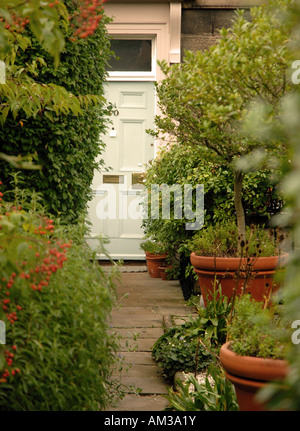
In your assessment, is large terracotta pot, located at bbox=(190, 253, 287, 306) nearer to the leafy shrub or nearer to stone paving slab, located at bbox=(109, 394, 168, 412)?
the leafy shrub

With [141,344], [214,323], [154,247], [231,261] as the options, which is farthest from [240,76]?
[154,247]

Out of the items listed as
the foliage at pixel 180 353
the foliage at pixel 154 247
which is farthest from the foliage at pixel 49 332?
the foliage at pixel 154 247

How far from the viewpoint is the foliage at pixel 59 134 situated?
173 inches

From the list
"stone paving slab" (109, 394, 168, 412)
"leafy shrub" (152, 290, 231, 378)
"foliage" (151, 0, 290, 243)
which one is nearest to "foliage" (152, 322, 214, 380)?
"leafy shrub" (152, 290, 231, 378)

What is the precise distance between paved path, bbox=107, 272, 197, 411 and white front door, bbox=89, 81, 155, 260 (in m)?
0.85

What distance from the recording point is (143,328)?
5008 mm

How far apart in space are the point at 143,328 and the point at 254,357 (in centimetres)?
246

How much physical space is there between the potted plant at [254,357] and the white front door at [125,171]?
550 cm

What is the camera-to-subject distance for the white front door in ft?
27.2

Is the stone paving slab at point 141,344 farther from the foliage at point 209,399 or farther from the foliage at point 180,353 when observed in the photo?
the foliage at point 209,399

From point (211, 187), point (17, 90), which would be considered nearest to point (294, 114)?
point (17, 90)

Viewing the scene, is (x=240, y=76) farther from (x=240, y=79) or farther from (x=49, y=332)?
(x=49, y=332)

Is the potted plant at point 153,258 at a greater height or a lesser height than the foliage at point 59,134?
lesser
